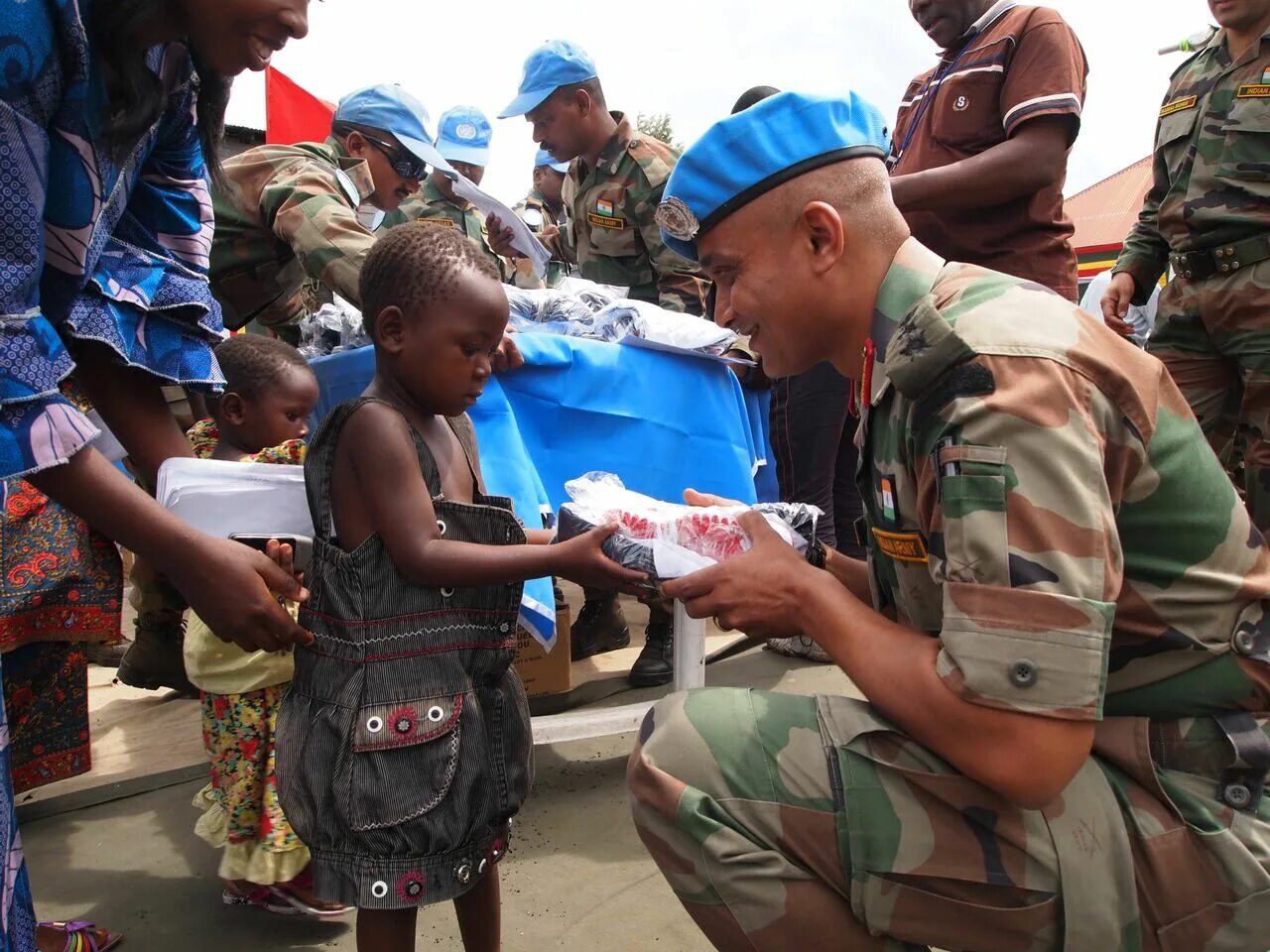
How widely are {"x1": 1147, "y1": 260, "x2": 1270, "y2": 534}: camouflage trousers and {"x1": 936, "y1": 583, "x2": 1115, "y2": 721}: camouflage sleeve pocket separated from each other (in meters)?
2.19

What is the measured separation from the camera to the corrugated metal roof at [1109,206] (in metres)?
12.7

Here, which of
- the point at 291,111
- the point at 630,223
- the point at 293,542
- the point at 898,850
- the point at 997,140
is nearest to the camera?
the point at 898,850

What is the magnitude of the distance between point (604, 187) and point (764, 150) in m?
2.85

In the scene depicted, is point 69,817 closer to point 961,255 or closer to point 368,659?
point 368,659

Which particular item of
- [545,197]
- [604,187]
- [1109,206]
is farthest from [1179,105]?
[1109,206]

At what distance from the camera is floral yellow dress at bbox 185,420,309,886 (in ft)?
6.73

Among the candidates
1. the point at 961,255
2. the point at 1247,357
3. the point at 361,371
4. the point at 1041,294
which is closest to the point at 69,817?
the point at 361,371

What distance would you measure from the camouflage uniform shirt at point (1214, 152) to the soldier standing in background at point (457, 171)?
11.3 ft

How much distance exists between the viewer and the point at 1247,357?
2979mm

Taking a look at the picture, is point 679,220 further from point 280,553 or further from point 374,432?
point 280,553

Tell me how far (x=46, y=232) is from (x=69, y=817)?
193cm

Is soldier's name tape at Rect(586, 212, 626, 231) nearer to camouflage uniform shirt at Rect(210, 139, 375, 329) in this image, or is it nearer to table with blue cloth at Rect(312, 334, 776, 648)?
camouflage uniform shirt at Rect(210, 139, 375, 329)

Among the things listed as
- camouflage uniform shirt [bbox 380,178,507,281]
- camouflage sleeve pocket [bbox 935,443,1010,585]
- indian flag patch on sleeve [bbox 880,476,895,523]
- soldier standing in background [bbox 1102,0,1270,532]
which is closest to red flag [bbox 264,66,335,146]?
camouflage uniform shirt [bbox 380,178,507,281]

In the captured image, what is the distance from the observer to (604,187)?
4.20 meters
